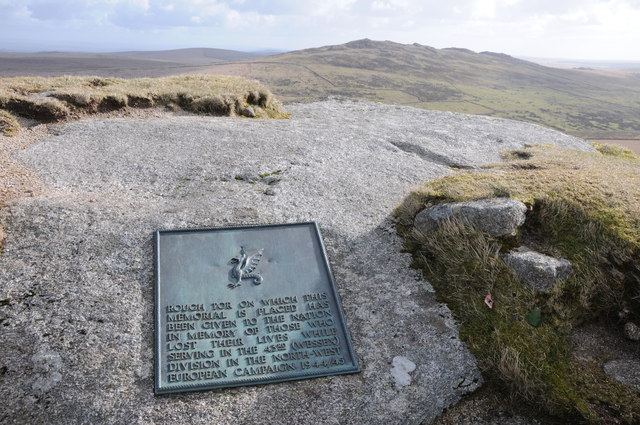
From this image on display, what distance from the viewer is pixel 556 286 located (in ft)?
19.4

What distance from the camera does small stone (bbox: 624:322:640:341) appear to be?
5551 mm

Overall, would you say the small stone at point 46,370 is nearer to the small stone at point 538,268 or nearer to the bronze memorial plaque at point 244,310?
the bronze memorial plaque at point 244,310

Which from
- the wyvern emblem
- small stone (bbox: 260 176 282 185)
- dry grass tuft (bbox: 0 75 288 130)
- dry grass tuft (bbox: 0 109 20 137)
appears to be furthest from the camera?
dry grass tuft (bbox: 0 75 288 130)

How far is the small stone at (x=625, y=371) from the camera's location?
5.00 meters

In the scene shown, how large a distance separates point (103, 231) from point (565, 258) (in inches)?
267

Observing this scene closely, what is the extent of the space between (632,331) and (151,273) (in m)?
6.33

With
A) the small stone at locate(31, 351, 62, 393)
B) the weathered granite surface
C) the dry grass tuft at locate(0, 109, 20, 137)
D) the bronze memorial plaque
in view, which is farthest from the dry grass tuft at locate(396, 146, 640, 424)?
the dry grass tuft at locate(0, 109, 20, 137)

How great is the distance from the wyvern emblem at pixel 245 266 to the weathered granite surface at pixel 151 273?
984 millimetres

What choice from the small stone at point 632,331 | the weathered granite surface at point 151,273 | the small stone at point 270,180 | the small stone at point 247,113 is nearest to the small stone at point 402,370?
the weathered granite surface at point 151,273

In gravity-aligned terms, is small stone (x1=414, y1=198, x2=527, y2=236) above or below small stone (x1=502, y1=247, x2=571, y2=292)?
above

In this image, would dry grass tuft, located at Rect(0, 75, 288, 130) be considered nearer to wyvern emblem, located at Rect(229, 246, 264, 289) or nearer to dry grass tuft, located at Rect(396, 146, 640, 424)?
wyvern emblem, located at Rect(229, 246, 264, 289)

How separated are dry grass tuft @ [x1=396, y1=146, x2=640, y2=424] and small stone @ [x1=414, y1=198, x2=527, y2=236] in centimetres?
17

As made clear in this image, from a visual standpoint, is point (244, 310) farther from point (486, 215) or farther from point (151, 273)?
point (486, 215)

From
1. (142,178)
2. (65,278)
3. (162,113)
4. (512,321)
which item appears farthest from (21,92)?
(512,321)
